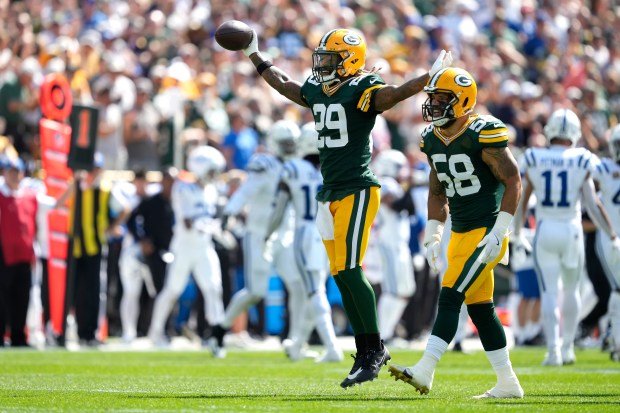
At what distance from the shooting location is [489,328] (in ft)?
23.9

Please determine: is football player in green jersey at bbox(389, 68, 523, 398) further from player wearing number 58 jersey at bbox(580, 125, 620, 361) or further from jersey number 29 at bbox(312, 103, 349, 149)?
player wearing number 58 jersey at bbox(580, 125, 620, 361)

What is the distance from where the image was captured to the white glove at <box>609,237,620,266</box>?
10820 millimetres

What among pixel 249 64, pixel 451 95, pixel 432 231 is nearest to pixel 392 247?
pixel 249 64

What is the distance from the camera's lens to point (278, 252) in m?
12.5

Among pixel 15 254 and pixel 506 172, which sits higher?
pixel 506 172

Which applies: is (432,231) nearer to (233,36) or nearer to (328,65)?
(328,65)

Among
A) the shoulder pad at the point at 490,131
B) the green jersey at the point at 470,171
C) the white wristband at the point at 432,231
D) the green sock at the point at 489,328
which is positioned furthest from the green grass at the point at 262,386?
the shoulder pad at the point at 490,131

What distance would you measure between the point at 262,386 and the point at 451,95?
224cm

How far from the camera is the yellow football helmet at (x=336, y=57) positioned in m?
8.04

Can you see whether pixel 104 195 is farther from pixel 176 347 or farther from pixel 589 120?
pixel 589 120

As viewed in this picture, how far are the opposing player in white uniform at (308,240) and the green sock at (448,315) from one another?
4.11 meters

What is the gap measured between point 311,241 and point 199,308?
482cm

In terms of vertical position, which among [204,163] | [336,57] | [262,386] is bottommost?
[262,386]

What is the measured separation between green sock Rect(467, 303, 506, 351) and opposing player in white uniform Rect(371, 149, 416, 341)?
26.4ft
